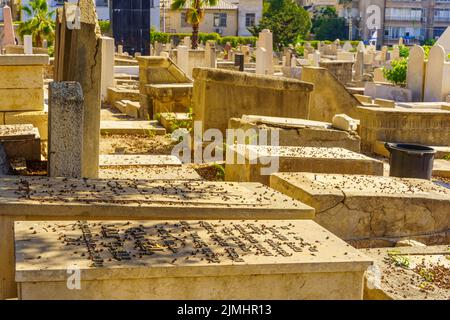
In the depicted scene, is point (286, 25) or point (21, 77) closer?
point (21, 77)

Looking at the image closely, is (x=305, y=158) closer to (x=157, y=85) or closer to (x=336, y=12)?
(x=157, y=85)

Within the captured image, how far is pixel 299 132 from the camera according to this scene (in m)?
10.4

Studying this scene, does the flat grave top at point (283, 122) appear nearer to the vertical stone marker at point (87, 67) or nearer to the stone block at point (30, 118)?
the stone block at point (30, 118)

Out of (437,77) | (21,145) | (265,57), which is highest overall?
(265,57)

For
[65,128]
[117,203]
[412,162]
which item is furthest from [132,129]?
[117,203]

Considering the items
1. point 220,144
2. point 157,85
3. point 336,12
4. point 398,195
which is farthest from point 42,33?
point 336,12

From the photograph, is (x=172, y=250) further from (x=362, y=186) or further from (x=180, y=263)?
(x=362, y=186)

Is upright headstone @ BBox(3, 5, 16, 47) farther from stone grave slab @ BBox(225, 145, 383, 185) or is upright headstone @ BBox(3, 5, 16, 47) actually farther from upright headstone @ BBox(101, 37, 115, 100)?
stone grave slab @ BBox(225, 145, 383, 185)

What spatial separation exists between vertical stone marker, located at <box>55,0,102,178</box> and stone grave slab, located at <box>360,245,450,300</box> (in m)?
3.35

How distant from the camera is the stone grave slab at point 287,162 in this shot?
8266 mm

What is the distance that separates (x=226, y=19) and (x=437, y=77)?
49027mm

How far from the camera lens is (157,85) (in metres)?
15.2

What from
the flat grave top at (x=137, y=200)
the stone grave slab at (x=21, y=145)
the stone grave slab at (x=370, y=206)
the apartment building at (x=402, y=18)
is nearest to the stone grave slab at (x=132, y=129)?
the stone grave slab at (x=21, y=145)
